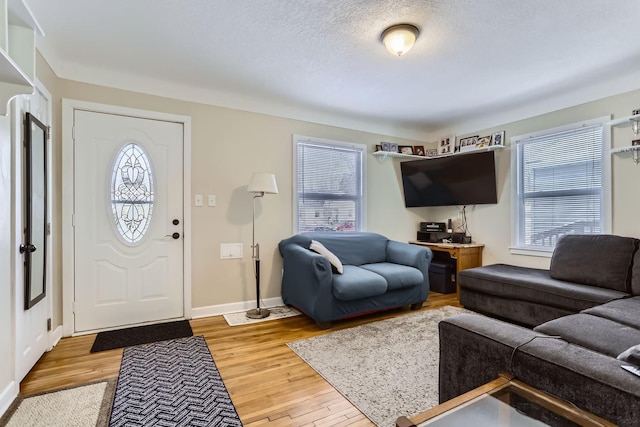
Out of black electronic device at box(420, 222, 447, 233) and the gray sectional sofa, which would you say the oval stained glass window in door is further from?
black electronic device at box(420, 222, 447, 233)

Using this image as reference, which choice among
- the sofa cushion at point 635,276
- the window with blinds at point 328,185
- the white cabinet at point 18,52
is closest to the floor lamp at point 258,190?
the window with blinds at point 328,185

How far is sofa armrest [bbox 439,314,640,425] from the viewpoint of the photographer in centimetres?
101

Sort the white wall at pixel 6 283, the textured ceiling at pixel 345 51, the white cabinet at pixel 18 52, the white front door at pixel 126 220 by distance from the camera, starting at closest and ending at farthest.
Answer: the white cabinet at pixel 18 52
the white wall at pixel 6 283
the textured ceiling at pixel 345 51
the white front door at pixel 126 220

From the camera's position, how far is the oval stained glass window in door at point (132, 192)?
2988mm

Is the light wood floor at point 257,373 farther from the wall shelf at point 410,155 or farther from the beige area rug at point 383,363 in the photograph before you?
the wall shelf at point 410,155

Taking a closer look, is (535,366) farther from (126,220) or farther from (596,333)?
(126,220)

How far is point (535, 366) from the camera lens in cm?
120

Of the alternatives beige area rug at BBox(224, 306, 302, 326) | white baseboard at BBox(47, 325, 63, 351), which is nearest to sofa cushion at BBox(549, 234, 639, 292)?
beige area rug at BBox(224, 306, 302, 326)

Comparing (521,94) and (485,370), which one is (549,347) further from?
(521,94)

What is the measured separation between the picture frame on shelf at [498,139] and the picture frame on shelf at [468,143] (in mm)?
264

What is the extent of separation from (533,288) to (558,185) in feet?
4.77

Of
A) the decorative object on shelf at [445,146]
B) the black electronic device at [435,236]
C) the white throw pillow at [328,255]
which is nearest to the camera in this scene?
the white throw pillow at [328,255]

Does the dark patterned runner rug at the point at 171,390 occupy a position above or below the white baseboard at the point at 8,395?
below

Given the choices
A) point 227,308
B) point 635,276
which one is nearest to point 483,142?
point 635,276
